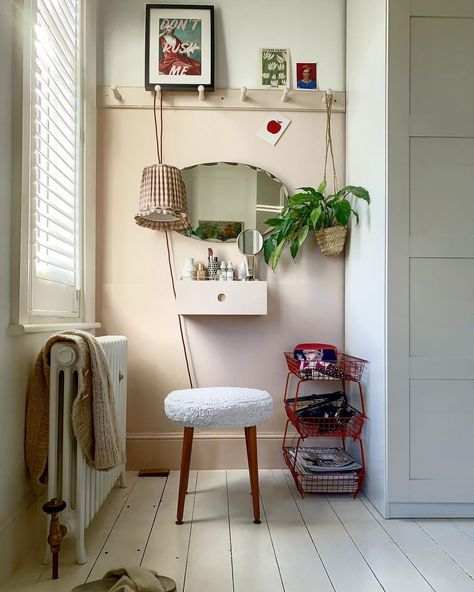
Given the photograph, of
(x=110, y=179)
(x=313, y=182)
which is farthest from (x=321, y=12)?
(x=110, y=179)

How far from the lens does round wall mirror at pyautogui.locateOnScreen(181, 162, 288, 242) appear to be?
2.28 m

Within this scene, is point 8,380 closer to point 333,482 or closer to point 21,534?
point 21,534

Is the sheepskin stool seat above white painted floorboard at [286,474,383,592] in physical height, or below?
above

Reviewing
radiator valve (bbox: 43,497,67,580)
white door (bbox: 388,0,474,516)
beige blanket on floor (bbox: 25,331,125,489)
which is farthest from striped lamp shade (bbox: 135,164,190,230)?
radiator valve (bbox: 43,497,67,580)

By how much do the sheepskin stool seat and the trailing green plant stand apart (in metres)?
0.75

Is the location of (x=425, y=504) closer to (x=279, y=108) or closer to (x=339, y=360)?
(x=339, y=360)

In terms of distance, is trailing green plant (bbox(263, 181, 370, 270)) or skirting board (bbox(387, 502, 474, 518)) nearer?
skirting board (bbox(387, 502, 474, 518))

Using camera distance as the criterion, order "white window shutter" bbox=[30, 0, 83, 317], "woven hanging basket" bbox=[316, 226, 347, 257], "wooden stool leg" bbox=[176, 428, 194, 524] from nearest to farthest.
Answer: "white window shutter" bbox=[30, 0, 83, 317], "wooden stool leg" bbox=[176, 428, 194, 524], "woven hanging basket" bbox=[316, 226, 347, 257]

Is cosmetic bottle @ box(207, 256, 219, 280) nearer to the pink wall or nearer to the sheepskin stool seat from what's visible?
the pink wall

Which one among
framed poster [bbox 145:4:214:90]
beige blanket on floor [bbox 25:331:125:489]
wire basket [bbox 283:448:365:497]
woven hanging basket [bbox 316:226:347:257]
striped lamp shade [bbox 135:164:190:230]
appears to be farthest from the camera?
framed poster [bbox 145:4:214:90]

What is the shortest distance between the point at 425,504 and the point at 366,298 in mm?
834

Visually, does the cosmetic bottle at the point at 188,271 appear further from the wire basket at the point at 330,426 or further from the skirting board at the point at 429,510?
the skirting board at the point at 429,510

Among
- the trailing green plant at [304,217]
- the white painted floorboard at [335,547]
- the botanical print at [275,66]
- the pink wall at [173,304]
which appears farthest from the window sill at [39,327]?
the botanical print at [275,66]

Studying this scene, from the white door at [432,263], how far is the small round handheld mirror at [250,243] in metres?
0.73
